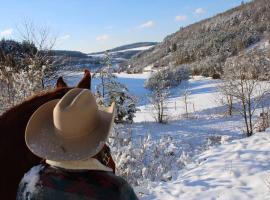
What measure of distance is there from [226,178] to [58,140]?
4773 millimetres

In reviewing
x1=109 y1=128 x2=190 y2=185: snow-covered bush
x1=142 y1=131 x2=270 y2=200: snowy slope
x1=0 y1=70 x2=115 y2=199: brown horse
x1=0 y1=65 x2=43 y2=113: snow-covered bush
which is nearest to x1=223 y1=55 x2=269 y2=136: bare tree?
x1=109 y1=128 x2=190 y2=185: snow-covered bush

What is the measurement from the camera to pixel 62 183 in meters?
1.62

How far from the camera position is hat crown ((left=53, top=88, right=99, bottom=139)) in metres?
1.60

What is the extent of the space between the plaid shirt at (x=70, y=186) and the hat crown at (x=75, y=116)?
0.48ft

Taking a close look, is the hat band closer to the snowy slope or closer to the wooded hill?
the snowy slope

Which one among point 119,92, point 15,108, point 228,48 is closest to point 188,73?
point 228,48

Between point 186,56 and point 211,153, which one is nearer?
point 211,153

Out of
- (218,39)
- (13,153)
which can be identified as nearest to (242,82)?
(13,153)

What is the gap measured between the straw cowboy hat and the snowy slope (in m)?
3.96

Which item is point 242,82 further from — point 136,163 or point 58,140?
point 58,140

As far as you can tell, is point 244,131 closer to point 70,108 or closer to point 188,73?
point 70,108

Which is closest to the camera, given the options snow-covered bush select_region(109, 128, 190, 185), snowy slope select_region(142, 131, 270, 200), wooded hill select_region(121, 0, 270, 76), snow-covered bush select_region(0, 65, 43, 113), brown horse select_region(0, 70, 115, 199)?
brown horse select_region(0, 70, 115, 199)

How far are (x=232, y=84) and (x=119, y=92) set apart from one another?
20.6ft

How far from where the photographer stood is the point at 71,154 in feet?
5.23
